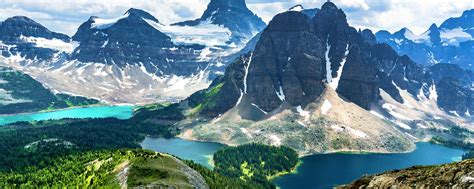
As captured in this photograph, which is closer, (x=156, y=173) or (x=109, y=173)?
(x=156, y=173)

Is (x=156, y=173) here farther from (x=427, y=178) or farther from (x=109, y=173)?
(x=427, y=178)

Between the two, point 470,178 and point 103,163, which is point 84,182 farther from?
point 470,178

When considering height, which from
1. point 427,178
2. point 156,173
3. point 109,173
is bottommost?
point 109,173

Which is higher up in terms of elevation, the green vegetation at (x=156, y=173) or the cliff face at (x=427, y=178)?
the cliff face at (x=427, y=178)

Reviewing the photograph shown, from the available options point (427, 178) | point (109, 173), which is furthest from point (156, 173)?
point (427, 178)

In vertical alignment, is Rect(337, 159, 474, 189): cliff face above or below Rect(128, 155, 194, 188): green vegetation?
above

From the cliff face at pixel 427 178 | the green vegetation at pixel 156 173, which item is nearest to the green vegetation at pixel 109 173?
the green vegetation at pixel 156 173

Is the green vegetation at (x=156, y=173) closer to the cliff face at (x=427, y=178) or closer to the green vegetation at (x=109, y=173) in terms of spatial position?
the green vegetation at (x=109, y=173)

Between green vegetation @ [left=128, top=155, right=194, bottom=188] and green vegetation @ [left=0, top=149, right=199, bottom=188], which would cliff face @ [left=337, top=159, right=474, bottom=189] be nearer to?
green vegetation @ [left=0, top=149, right=199, bottom=188]

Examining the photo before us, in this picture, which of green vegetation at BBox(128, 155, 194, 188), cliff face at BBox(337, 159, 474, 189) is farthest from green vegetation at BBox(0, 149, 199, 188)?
cliff face at BBox(337, 159, 474, 189)
